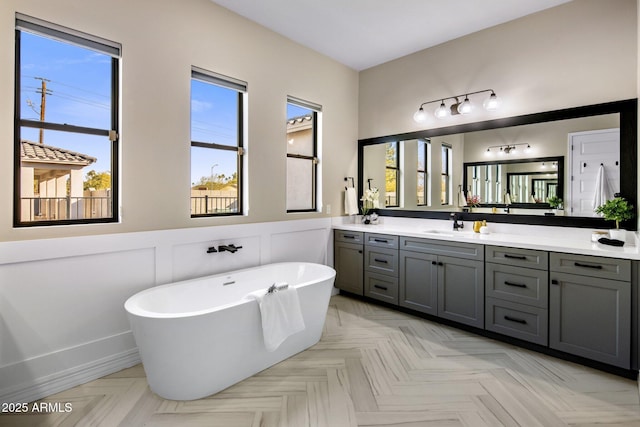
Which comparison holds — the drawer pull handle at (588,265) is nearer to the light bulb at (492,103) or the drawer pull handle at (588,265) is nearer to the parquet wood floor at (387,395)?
the parquet wood floor at (387,395)

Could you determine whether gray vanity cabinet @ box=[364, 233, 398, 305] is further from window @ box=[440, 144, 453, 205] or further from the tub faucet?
the tub faucet


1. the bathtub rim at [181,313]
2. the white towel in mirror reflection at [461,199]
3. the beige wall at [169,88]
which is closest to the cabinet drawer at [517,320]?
the white towel in mirror reflection at [461,199]

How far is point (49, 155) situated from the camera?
2184 mm

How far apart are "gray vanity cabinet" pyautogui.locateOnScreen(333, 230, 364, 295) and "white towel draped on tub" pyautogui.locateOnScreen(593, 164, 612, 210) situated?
2218 millimetres

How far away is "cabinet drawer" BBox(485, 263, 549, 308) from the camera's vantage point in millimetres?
2539

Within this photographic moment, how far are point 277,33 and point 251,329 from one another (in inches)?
119

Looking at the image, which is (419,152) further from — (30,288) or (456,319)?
(30,288)

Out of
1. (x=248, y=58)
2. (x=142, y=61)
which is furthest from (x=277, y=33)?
(x=142, y=61)

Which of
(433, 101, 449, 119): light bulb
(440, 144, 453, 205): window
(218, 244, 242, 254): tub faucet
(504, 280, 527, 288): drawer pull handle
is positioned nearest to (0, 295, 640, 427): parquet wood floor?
(504, 280, 527, 288): drawer pull handle

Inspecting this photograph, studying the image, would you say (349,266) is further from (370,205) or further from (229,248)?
(229,248)

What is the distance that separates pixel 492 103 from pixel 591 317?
209 cm

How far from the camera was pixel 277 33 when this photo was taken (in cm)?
344

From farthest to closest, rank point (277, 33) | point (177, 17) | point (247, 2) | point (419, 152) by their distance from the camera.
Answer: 1. point (419, 152)
2. point (277, 33)
3. point (247, 2)
4. point (177, 17)

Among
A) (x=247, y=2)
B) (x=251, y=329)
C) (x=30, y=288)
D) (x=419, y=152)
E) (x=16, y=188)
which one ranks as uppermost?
→ (x=247, y=2)
